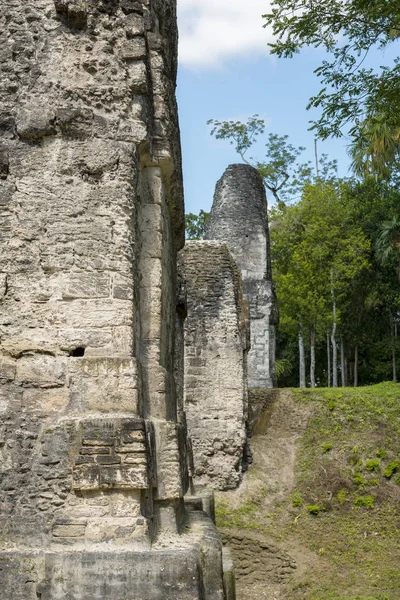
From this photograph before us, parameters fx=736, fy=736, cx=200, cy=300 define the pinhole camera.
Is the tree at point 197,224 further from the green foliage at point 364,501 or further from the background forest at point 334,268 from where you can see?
the green foliage at point 364,501

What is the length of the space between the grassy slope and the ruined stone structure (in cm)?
583

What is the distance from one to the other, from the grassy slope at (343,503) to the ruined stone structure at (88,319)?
583 cm

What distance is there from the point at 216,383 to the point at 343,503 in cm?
287

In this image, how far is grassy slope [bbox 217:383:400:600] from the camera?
Answer: 9.51 meters

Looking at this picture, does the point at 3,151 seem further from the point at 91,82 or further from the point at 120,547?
the point at 120,547

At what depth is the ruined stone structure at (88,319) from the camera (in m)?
3.48

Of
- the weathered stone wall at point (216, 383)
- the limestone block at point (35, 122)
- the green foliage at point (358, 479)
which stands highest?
the limestone block at point (35, 122)

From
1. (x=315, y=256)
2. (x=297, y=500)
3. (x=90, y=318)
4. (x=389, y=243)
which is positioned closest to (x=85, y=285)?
(x=90, y=318)

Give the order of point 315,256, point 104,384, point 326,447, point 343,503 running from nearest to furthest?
1. point 104,384
2. point 343,503
3. point 326,447
4. point 315,256

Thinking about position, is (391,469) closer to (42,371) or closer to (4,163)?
(42,371)

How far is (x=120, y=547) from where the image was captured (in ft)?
11.3

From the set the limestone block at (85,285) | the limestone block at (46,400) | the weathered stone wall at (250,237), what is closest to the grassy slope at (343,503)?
the weathered stone wall at (250,237)

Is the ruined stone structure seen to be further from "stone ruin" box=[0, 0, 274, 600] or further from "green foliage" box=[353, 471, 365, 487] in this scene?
"green foliage" box=[353, 471, 365, 487]

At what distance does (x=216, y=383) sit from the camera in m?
12.7
